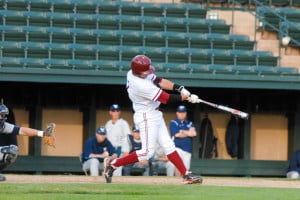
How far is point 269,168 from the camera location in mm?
17578

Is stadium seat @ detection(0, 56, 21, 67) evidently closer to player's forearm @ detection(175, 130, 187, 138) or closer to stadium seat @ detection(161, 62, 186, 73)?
stadium seat @ detection(161, 62, 186, 73)

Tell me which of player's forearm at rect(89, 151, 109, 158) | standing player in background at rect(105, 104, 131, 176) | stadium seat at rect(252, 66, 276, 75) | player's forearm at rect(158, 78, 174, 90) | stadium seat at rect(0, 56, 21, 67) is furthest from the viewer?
stadium seat at rect(252, 66, 276, 75)

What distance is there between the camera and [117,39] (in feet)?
57.7

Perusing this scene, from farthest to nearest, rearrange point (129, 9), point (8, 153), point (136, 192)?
point (129, 9)
point (8, 153)
point (136, 192)

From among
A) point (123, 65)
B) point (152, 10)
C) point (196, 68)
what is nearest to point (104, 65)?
point (123, 65)

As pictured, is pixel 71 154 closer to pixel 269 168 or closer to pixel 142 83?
pixel 269 168

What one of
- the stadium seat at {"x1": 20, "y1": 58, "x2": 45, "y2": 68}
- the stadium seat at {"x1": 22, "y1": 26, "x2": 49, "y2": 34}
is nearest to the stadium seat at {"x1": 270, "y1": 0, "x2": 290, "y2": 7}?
the stadium seat at {"x1": 22, "y1": 26, "x2": 49, "y2": 34}

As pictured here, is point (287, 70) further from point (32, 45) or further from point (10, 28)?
point (10, 28)

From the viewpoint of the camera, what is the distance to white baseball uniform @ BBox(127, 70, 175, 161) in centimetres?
1138

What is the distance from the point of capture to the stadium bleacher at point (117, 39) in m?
16.9

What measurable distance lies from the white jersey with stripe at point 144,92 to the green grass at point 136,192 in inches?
38.2

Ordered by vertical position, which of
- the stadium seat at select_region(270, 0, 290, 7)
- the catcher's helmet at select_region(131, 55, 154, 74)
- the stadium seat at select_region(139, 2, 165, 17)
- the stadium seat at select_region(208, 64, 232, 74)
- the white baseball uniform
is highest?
the stadium seat at select_region(270, 0, 290, 7)

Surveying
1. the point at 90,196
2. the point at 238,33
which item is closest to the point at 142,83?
the point at 90,196

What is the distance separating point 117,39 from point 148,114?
20.3 ft
